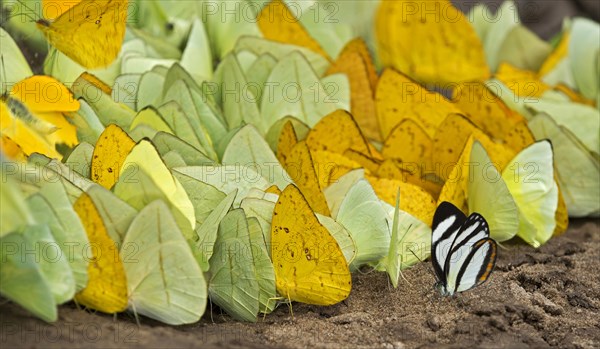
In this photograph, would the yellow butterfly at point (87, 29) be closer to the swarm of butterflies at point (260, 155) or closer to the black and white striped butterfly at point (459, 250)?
the swarm of butterflies at point (260, 155)

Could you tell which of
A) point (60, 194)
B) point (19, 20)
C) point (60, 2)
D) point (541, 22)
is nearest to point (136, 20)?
point (19, 20)

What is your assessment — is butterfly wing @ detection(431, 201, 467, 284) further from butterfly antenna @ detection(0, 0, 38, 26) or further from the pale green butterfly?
butterfly antenna @ detection(0, 0, 38, 26)

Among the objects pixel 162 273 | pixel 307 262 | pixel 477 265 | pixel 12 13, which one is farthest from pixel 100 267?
pixel 12 13

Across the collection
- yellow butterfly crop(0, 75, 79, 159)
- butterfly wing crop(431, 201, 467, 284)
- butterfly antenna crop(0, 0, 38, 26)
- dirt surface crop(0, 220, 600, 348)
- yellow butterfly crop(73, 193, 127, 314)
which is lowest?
dirt surface crop(0, 220, 600, 348)

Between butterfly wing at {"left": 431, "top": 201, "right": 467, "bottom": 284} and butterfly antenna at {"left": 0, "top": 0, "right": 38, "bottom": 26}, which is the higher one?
butterfly antenna at {"left": 0, "top": 0, "right": 38, "bottom": 26}

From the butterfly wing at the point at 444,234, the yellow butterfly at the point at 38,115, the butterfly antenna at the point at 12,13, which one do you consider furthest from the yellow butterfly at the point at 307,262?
the butterfly antenna at the point at 12,13

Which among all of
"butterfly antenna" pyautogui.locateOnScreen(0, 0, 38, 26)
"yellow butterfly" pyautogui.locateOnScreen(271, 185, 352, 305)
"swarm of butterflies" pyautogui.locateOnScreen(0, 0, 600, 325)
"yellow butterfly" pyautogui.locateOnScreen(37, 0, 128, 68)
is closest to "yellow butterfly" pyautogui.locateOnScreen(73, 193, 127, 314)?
"swarm of butterflies" pyautogui.locateOnScreen(0, 0, 600, 325)

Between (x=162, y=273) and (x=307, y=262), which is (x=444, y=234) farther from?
(x=162, y=273)
